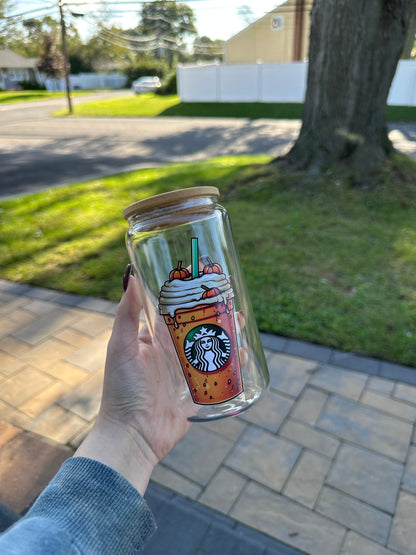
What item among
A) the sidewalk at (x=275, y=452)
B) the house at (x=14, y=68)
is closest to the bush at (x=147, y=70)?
the house at (x=14, y=68)

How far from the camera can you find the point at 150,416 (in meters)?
1.73

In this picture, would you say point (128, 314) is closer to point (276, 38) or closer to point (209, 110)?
point (209, 110)

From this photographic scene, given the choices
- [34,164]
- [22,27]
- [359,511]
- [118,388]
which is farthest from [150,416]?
[22,27]

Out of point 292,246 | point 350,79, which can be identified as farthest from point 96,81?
point 292,246

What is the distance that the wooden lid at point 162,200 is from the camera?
1357 millimetres

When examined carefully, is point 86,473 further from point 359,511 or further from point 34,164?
point 34,164

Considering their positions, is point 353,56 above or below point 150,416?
above

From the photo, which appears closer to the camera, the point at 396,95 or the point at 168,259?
the point at 168,259

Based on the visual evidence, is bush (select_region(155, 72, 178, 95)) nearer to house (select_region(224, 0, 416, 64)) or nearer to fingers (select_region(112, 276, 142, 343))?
house (select_region(224, 0, 416, 64))

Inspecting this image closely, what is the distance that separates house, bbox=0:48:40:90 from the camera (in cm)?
6661

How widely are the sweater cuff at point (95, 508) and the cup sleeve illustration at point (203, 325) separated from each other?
0.42m

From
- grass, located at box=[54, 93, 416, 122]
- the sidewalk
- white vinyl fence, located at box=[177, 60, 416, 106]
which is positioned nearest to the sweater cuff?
the sidewalk

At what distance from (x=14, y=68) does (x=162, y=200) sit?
274 feet

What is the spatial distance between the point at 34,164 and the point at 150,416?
41.5 feet
